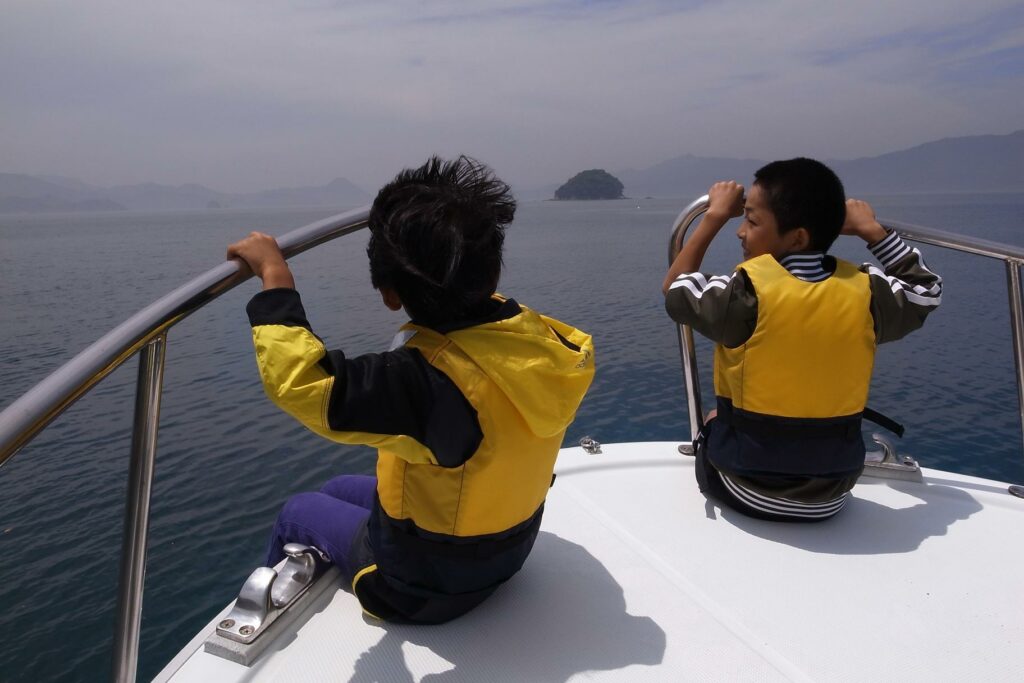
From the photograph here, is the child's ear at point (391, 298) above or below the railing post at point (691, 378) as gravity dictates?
above

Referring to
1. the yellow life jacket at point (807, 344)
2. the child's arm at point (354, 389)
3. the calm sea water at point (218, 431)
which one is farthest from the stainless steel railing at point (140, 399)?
the yellow life jacket at point (807, 344)

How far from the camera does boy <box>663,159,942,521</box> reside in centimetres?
197

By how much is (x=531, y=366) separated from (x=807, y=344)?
987 millimetres

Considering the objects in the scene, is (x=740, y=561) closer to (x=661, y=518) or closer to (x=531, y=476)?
(x=661, y=518)

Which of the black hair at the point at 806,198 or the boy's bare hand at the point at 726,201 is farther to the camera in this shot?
the boy's bare hand at the point at 726,201

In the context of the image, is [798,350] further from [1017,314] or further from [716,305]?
[1017,314]

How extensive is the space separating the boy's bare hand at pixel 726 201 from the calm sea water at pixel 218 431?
0.84 metres

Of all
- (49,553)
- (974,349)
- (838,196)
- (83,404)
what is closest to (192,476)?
(49,553)

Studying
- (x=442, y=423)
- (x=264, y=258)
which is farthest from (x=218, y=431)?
(x=442, y=423)

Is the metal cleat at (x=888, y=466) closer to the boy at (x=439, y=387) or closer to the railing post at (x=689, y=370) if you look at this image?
the railing post at (x=689, y=370)

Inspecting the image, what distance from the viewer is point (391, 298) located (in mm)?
1432

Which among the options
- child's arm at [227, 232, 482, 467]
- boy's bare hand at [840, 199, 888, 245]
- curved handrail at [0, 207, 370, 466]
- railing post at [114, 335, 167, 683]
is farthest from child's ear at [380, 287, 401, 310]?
boy's bare hand at [840, 199, 888, 245]

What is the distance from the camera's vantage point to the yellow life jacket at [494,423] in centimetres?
135

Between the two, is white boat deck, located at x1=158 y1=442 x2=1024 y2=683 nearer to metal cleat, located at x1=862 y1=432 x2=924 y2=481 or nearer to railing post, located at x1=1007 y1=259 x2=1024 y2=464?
metal cleat, located at x1=862 y1=432 x2=924 y2=481
